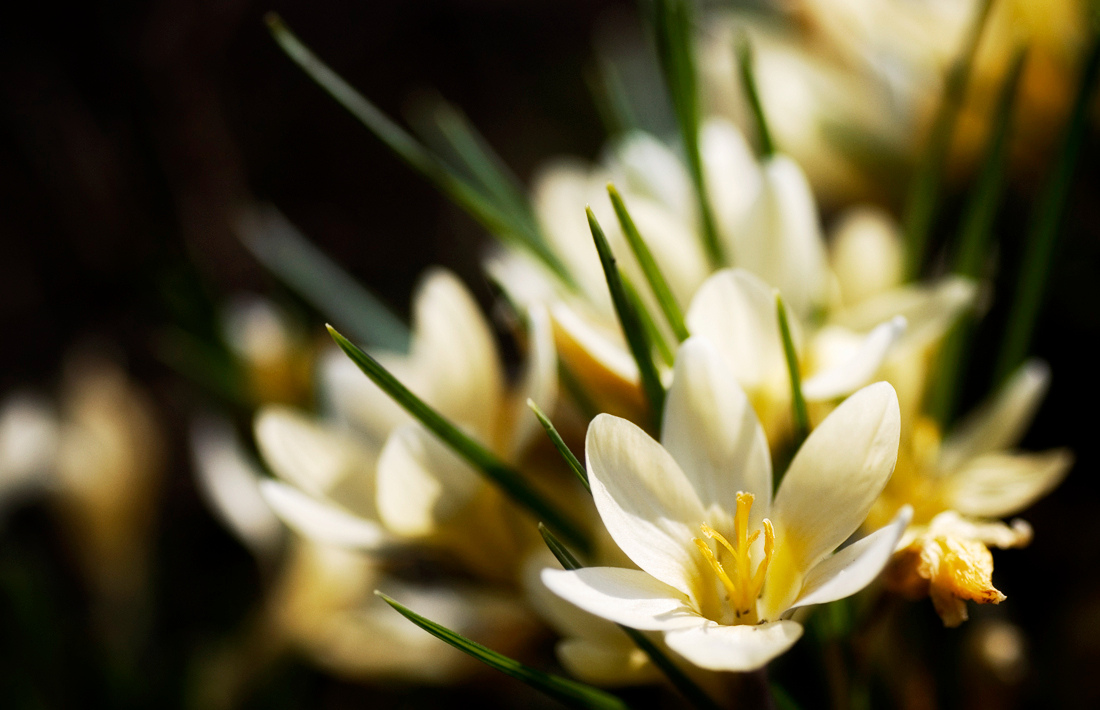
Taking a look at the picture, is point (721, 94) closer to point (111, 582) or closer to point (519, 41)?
point (111, 582)

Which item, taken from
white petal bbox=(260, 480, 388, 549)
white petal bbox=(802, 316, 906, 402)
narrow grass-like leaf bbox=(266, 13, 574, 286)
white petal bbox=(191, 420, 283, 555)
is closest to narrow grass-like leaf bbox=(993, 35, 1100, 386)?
white petal bbox=(802, 316, 906, 402)

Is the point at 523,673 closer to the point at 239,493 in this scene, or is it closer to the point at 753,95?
the point at 753,95

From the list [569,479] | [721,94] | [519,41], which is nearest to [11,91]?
[519,41]

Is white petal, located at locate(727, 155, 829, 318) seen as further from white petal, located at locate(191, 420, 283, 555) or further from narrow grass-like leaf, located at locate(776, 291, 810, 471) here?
white petal, located at locate(191, 420, 283, 555)

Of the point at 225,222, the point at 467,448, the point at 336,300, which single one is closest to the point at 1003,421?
the point at 467,448

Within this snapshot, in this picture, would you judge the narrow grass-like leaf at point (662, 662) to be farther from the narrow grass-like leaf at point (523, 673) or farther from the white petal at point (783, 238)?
the white petal at point (783, 238)

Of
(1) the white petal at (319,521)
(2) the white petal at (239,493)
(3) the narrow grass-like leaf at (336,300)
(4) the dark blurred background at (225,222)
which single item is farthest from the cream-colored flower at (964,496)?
(2) the white petal at (239,493)
